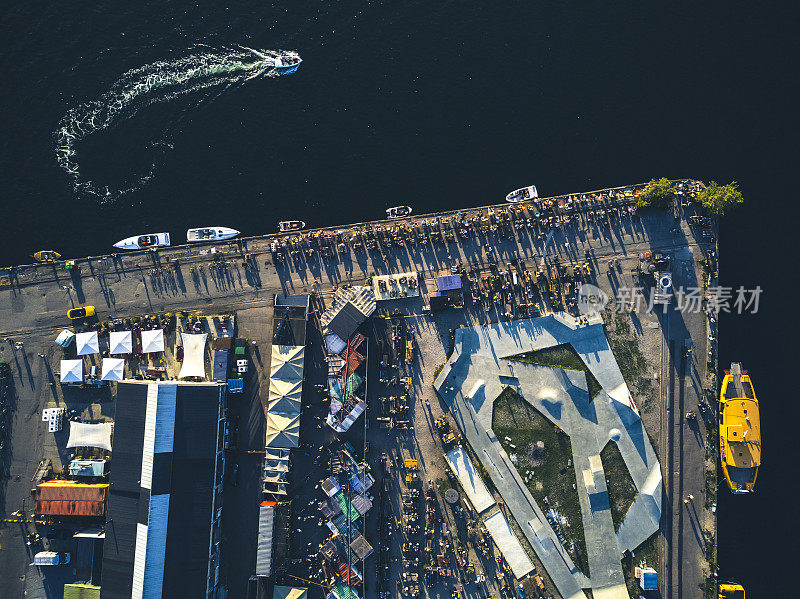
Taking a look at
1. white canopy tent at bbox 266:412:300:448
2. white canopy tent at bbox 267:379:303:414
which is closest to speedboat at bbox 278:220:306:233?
white canopy tent at bbox 267:379:303:414

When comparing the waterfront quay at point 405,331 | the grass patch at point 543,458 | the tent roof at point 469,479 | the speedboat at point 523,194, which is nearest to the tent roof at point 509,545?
the waterfront quay at point 405,331

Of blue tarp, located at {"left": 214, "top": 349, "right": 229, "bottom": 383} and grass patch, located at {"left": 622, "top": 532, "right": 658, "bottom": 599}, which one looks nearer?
blue tarp, located at {"left": 214, "top": 349, "right": 229, "bottom": 383}

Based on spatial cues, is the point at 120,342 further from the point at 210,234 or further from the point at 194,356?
the point at 210,234

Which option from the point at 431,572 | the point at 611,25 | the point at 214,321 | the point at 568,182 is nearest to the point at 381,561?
the point at 431,572

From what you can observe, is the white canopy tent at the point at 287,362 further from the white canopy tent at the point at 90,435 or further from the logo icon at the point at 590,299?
the logo icon at the point at 590,299

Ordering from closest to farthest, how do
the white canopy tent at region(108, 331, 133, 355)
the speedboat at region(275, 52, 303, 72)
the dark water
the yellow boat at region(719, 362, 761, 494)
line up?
the yellow boat at region(719, 362, 761, 494)
the white canopy tent at region(108, 331, 133, 355)
the dark water
the speedboat at region(275, 52, 303, 72)

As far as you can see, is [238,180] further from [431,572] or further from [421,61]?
[431,572]

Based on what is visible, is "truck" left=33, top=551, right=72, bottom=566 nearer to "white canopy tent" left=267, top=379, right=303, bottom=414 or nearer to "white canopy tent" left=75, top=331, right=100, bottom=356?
"white canopy tent" left=75, top=331, right=100, bottom=356
